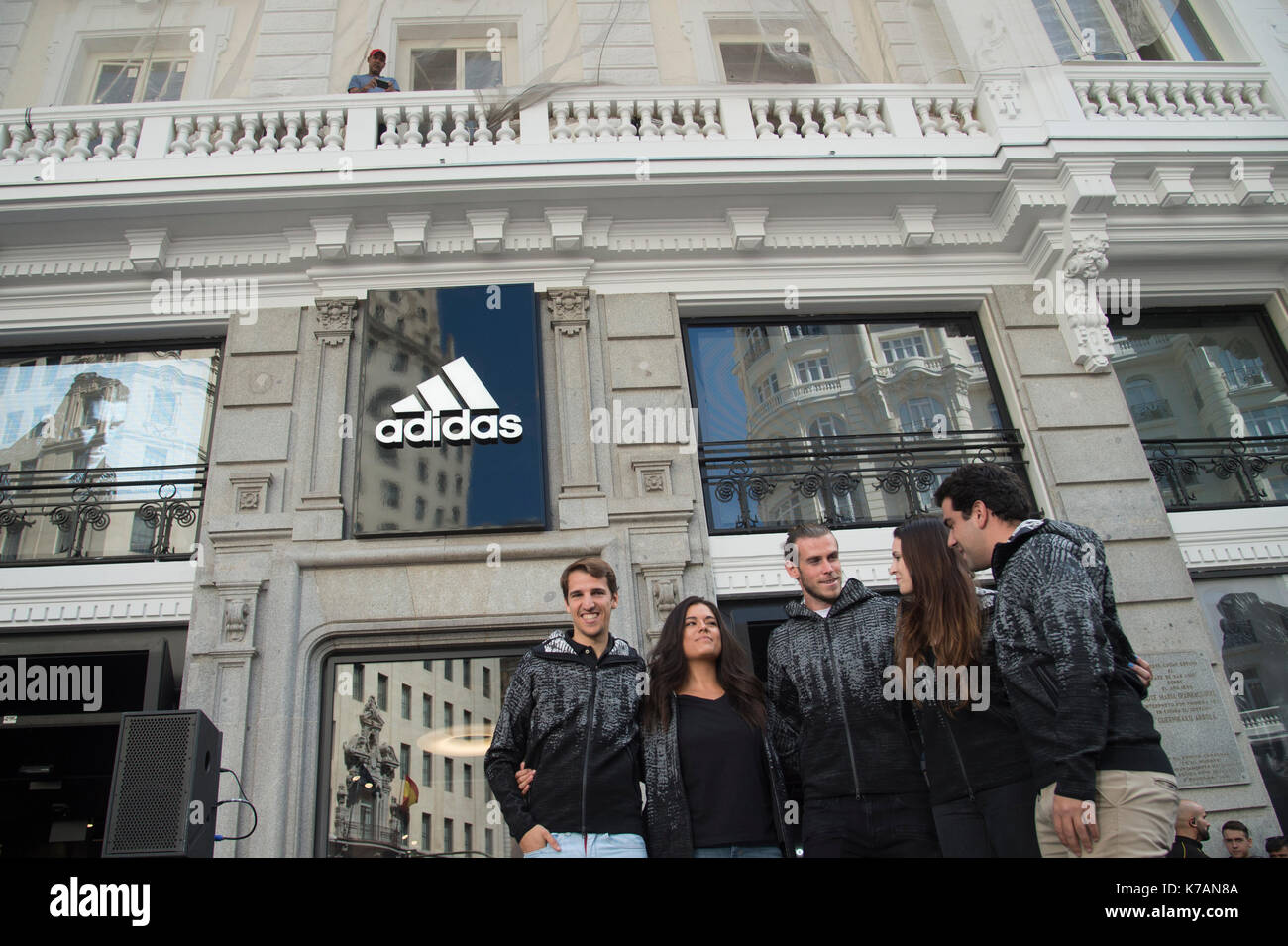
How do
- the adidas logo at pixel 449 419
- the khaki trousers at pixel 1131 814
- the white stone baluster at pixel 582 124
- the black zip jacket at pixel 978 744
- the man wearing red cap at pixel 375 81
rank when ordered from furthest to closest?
1. the man wearing red cap at pixel 375 81
2. the white stone baluster at pixel 582 124
3. the adidas logo at pixel 449 419
4. the black zip jacket at pixel 978 744
5. the khaki trousers at pixel 1131 814

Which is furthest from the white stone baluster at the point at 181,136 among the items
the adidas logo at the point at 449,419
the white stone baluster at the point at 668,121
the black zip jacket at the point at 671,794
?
the black zip jacket at the point at 671,794

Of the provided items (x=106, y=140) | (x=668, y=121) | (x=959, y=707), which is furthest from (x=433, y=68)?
(x=959, y=707)

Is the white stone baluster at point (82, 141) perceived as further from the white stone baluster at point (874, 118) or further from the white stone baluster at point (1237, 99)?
the white stone baluster at point (1237, 99)

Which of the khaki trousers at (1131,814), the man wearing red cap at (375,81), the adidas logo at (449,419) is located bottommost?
the khaki trousers at (1131,814)

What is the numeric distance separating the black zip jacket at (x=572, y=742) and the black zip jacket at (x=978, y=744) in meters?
1.30

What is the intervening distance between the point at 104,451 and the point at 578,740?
5803mm

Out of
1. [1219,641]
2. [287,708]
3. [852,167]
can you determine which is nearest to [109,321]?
[287,708]

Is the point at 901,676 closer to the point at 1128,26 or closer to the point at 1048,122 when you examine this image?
the point at 1048,122

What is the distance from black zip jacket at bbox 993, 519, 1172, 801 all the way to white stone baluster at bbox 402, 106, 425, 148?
22.1 ft

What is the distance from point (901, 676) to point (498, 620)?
12.0 ft

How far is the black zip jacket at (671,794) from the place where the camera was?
355 centimetres

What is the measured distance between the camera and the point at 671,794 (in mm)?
3621

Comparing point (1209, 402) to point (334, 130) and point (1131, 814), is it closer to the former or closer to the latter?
→ point (1131, 814)
